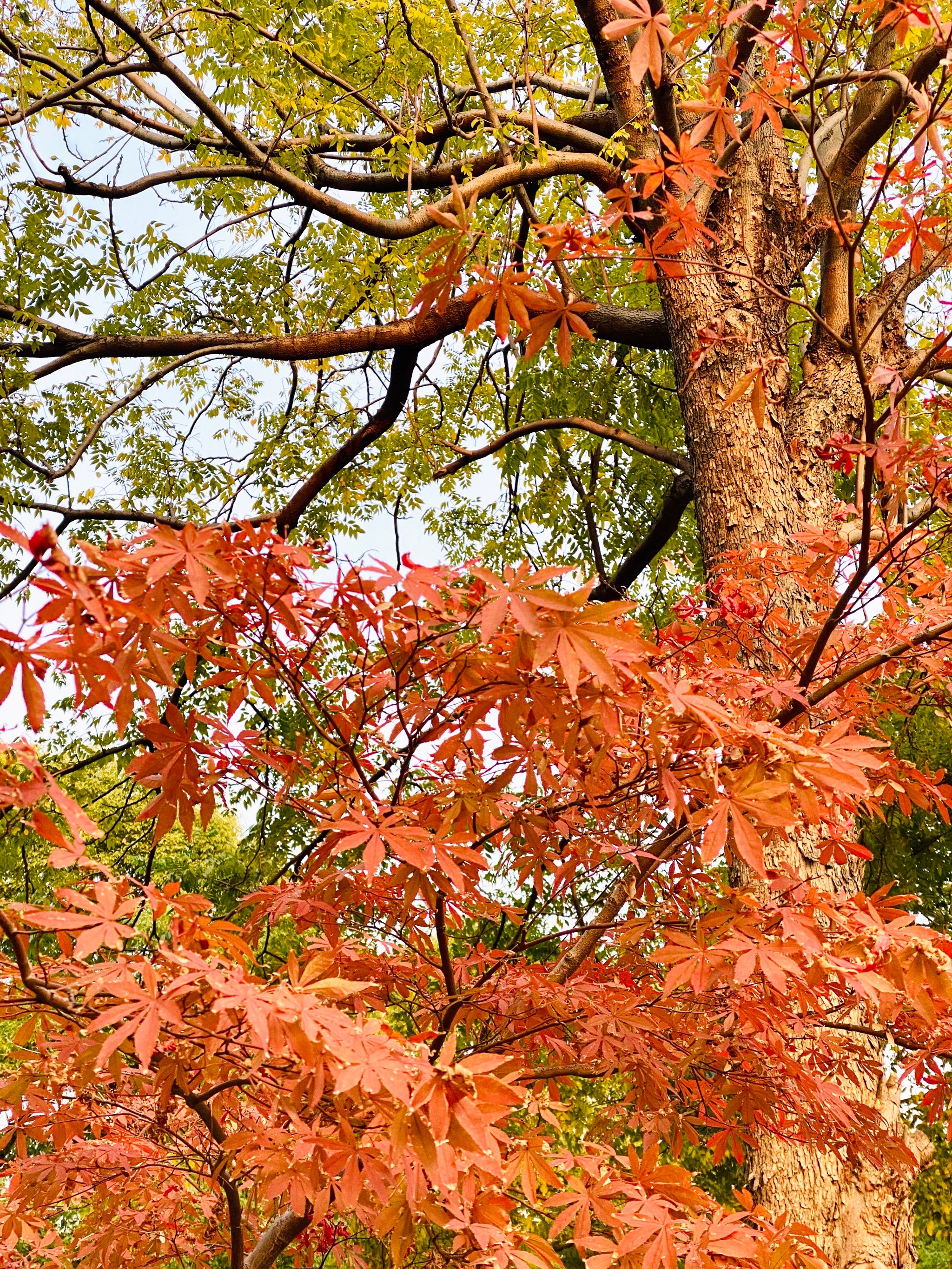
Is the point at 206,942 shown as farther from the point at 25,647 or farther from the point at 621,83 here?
the point at 621,83

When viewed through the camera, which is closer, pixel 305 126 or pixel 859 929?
pixel 859 929

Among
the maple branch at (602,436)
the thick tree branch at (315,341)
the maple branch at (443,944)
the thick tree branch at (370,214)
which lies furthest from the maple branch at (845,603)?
the thick tree branch at (315,341)

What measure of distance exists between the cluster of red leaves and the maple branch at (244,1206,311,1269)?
4.6 inches

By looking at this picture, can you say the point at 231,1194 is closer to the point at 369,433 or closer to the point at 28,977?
the point at 28,977

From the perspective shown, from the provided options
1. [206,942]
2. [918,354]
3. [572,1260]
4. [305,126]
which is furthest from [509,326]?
[572,1260]

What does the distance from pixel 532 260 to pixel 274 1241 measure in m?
2.13

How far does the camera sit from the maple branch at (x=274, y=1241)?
1.88 m

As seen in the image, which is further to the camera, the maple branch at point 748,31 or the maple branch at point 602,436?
the maple branch at point 602,436

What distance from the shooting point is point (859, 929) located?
1688mm

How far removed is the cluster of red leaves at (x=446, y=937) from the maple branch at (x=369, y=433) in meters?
3.66

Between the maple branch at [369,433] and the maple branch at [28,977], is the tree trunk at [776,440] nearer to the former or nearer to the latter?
the maple branch at [369,433]

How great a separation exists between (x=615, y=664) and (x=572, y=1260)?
12627mm

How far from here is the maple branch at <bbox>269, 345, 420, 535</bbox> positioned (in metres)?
5.78

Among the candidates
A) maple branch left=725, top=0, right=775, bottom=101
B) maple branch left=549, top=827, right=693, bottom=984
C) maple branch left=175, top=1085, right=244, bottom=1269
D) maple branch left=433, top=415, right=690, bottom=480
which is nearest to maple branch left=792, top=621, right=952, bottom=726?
maple branch left=549, top=827, right=693, bottom=984
